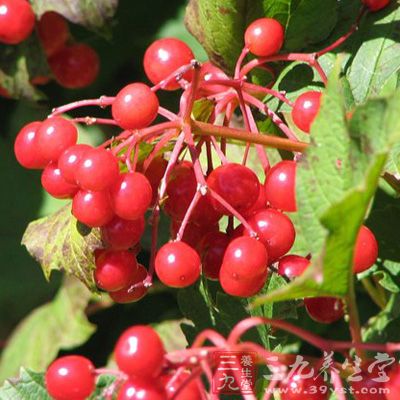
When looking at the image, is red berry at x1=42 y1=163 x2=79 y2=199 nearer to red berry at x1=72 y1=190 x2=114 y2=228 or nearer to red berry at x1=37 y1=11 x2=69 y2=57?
red berry at x1=72 y1=190 x2=114 y2=228

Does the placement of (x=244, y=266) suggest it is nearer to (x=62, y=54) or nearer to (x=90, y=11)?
(x=90, y=11)

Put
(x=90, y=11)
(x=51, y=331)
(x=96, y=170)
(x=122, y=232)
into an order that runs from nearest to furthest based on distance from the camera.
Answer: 1. (x=96, y=170)
2. (x=122, y=232)
3. (x=90, y=11)
4. (x=51, y=331)

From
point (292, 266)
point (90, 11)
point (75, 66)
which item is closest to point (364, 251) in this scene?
point (292, 266)

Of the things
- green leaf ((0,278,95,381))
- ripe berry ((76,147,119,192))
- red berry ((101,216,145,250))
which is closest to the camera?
ripe berry ((76,147,119,192))

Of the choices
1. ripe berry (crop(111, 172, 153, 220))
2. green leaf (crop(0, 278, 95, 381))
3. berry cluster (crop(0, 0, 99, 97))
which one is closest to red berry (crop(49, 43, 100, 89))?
berry cluster (crop(0, 0, 99, 97))

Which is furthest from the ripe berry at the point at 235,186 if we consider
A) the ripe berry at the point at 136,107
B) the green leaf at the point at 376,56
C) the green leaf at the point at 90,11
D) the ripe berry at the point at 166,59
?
the green leaf at the point at 90,11

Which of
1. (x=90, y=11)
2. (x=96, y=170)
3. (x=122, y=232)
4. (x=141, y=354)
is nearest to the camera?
(x=141, y=354)

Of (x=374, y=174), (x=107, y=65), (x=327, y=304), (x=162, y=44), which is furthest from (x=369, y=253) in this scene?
(x=107, y=65)
